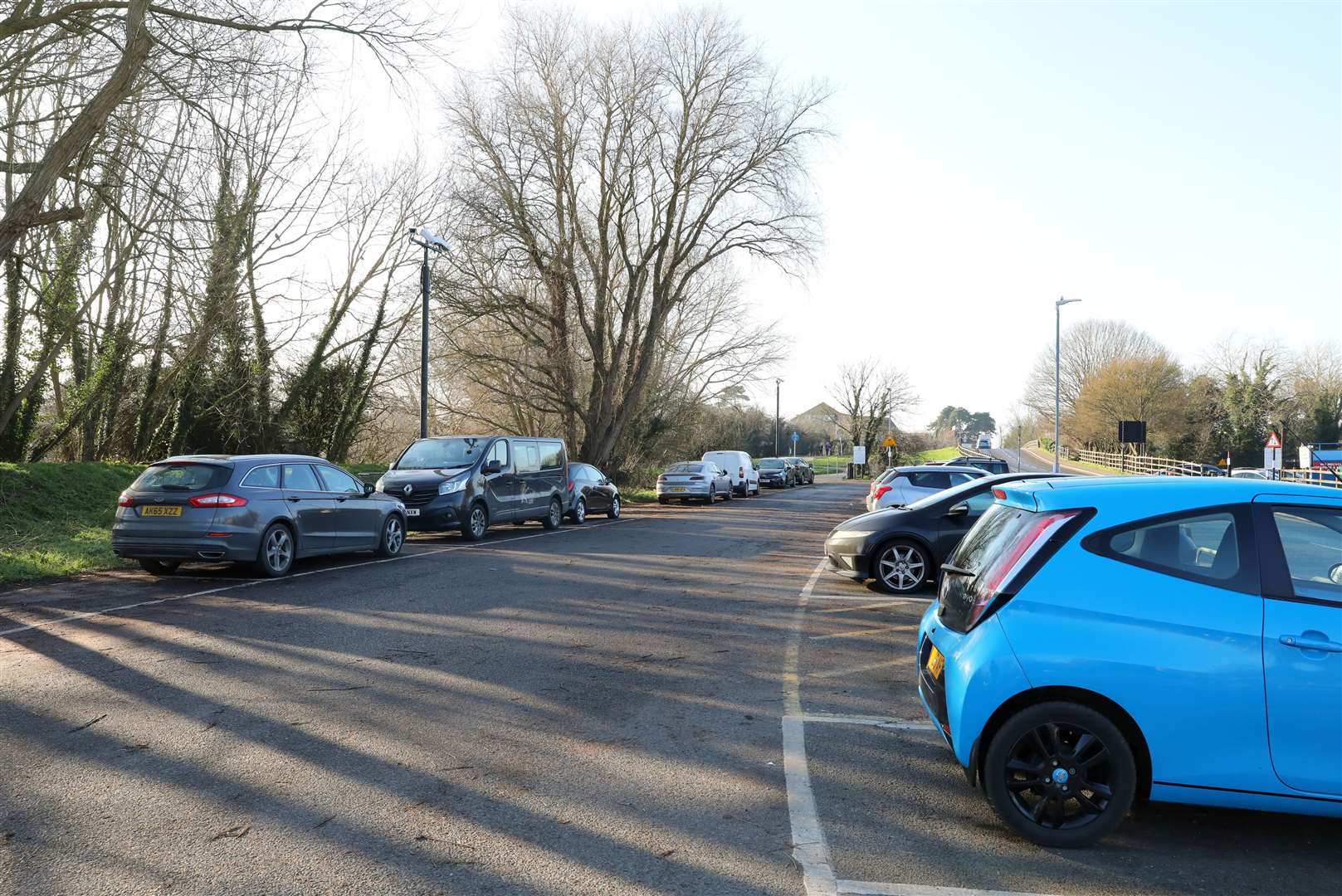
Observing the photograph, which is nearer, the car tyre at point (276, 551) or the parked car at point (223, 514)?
the parked car at point (223, 514)

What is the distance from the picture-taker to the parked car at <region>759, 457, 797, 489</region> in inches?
2055

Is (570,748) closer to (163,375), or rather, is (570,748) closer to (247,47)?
(247,47)

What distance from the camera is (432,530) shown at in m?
16.9

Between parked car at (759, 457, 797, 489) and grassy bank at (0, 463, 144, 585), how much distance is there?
35.2m

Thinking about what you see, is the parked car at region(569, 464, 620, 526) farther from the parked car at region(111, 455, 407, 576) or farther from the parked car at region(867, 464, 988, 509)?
the parked car at region(111, 455, 407, 576)

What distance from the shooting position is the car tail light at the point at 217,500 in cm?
1128

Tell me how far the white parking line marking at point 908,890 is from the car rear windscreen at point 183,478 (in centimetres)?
990

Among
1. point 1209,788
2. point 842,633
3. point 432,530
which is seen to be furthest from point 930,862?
point 432,530

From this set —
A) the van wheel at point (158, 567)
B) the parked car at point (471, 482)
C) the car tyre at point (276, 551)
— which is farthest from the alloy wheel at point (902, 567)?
the van wheel at point (158, 567)

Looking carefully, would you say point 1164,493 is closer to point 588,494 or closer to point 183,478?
point 183,478

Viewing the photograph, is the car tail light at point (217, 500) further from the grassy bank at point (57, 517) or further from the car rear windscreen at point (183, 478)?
the grassy bank at point (57, 517)

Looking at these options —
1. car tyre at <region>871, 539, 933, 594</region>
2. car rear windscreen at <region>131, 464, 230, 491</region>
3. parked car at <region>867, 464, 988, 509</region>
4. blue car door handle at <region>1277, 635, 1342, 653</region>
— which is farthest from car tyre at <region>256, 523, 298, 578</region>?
parked car at <region>867, 464, 988, 509</region>

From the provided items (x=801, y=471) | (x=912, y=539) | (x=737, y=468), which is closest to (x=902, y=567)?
(x=912, y=539)

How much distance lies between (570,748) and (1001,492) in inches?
105
